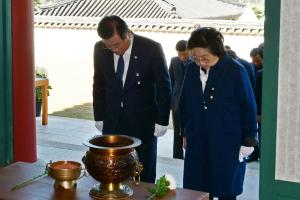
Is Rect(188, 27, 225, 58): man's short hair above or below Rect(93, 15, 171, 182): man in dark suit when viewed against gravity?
above

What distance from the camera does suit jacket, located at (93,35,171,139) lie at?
3400mm

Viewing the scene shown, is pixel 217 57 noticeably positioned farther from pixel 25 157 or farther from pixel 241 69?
pixel 25 157

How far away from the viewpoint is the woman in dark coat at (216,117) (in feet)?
9.61

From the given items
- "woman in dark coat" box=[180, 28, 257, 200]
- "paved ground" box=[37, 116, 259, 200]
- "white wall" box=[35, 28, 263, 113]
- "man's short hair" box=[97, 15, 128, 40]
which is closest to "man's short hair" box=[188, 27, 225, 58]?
"woman in dark coat" box=[180, 28, 257, 200]

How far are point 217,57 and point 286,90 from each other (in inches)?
23.3

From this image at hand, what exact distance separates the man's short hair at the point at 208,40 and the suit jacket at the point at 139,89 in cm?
55

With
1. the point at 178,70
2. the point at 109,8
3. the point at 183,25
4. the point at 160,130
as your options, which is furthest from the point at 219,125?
the point at 109,8

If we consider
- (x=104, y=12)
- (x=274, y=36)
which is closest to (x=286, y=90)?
(x=274, y=36)

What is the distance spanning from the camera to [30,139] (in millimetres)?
5066

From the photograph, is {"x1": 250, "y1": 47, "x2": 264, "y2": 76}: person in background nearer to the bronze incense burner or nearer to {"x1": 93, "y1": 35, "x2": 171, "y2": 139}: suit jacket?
{"x1": 93, "y1": 35, "x2": 171, "y2": 139}: suit jacket

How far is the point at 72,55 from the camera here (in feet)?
48.0

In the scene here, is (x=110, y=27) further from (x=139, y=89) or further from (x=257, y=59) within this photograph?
(x=257, y=59)

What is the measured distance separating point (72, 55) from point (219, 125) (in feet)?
39.2

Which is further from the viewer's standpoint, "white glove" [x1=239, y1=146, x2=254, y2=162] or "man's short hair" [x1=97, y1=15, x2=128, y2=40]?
"man's short hair" [x1=97, y1=15, x2=128, y2=40]
